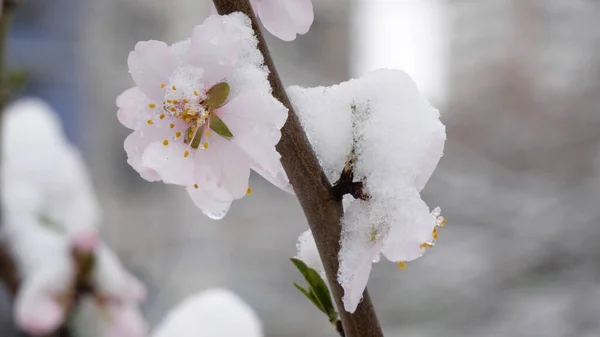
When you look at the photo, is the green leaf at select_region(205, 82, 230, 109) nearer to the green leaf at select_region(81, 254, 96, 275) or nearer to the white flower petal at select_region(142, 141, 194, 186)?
the white flower petal at select_region(142, 141, 194, 186)

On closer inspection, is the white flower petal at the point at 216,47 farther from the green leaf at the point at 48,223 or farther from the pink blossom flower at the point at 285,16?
the green leaf at the point at 48,223

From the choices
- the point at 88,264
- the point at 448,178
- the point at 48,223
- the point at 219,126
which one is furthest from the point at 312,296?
the point at 448,178

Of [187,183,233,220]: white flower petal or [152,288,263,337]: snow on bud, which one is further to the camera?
[152,288,263,337]: snow on bud

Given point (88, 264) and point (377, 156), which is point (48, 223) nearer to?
point (88, 264)

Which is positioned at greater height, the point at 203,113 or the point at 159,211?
the point at 159,211

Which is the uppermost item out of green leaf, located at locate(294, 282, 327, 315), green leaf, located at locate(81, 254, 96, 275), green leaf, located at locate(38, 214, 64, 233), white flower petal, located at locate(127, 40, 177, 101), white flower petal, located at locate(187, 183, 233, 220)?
green leaf, located at locate(38, 214, 64, 233)

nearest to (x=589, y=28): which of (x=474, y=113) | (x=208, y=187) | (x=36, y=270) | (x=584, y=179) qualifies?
(x=474, y=113)

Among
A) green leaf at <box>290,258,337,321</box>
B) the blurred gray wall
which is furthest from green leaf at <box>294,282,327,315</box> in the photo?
the blurred gray wall

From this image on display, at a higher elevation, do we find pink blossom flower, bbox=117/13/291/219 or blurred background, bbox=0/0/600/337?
blurred background, bbox=0/0/600/337
